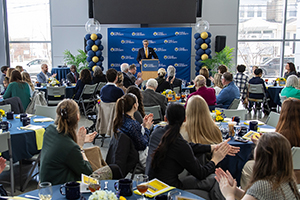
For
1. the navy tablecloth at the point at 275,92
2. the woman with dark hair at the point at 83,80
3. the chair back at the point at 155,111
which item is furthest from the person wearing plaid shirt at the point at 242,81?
the woman with dark hair at the point at 83,80

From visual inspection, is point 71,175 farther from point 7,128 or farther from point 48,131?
point 7,128

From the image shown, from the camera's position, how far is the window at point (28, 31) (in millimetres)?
12281

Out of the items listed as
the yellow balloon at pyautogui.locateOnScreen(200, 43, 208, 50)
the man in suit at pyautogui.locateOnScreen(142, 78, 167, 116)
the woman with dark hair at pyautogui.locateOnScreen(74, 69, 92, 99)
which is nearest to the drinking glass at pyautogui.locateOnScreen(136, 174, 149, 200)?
the man in suit at pyautogui.locateOnScreen(142, 78, 167, 116)

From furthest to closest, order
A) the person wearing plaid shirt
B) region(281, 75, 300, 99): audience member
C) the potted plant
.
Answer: the potted plant → the person wearing plaid shirt → region(281, 75, 300, 99): audience member

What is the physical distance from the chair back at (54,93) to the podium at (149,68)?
92.9 inches

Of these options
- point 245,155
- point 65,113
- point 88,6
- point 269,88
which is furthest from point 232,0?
point 65,113

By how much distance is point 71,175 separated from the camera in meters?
2.50

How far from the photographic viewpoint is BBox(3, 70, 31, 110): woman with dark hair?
565 cm

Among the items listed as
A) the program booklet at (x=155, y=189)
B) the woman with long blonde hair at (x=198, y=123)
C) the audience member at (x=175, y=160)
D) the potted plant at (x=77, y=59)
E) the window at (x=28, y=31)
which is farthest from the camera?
the window at (x=28, y=31)

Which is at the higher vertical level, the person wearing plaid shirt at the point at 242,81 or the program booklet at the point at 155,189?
the person wearing plaid shirt at the point at 242,81

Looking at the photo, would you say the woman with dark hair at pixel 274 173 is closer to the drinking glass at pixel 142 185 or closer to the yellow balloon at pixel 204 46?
the drinking glass at pixel 142 185

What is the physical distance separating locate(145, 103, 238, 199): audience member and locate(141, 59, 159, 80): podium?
20.7 ft

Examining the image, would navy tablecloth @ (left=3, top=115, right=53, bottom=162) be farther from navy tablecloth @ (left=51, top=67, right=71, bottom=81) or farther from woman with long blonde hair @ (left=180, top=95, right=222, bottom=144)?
navy tablecloth @ (left=51, top=67, right=71, bottom=81)

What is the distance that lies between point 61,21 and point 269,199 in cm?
1167
